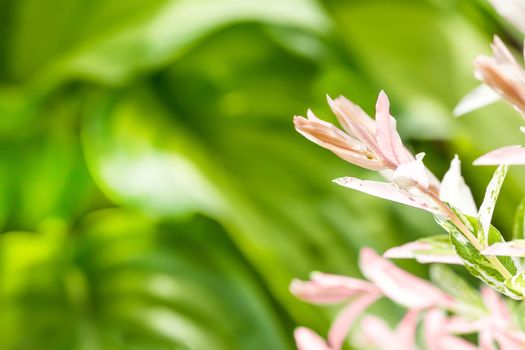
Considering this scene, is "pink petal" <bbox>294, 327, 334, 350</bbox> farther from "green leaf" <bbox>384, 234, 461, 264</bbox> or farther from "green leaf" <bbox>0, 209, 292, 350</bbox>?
"green leaf" <bbox>0, 209, 292, 350</bbox>

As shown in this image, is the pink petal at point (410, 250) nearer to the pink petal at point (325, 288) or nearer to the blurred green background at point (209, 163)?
the pink petal at point (325, 288)

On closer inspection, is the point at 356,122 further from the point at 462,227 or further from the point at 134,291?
the point at 134,291

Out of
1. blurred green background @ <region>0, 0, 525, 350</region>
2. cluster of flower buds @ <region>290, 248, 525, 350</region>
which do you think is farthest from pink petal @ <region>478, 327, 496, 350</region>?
blurred green background @ <region>0, 0, 525, 350</region>

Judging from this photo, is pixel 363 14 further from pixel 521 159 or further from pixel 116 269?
pixel 521 159

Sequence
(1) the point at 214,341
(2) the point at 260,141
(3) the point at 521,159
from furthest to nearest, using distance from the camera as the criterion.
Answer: (2) the point at 260,141 < (1) the point at 214,341 < (3) the point at 521,159

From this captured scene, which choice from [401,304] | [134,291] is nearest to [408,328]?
[401,304]

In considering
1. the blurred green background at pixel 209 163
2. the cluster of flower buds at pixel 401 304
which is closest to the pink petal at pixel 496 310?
the cluster of flower buds at pixel 401 304

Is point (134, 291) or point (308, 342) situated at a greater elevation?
point (134, 291)

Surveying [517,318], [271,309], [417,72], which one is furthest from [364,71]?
[517,318]
